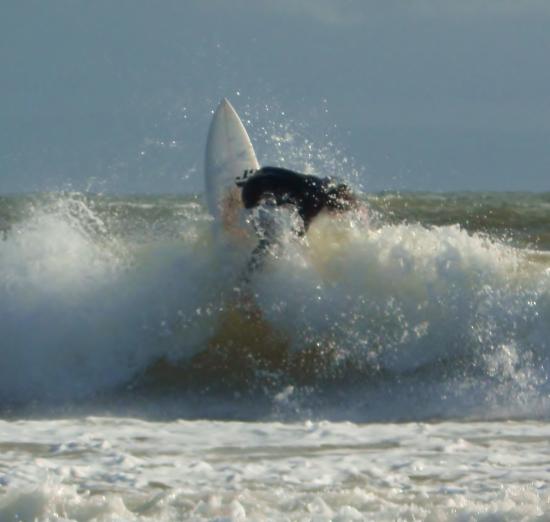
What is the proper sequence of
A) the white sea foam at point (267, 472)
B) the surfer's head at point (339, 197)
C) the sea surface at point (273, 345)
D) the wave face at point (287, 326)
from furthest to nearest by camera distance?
the surfer's head at point (339, 197) → the wave face at point (287, 326) → the sea surface at point (273, 345) → the white sea foam at point (267, 472)

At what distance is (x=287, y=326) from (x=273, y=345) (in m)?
0.19

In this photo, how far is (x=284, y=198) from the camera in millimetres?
10734

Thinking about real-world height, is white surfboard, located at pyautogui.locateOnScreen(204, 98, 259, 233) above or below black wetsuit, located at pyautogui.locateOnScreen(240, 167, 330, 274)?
above

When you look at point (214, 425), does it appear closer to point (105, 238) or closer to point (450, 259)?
point (450, 259)

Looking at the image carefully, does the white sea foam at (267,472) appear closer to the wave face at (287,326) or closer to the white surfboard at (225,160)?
the wave face at (287,326)

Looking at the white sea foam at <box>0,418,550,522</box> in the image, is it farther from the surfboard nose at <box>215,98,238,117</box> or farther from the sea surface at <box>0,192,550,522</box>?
the surfboard nose at <box>215,98,238,117</box>

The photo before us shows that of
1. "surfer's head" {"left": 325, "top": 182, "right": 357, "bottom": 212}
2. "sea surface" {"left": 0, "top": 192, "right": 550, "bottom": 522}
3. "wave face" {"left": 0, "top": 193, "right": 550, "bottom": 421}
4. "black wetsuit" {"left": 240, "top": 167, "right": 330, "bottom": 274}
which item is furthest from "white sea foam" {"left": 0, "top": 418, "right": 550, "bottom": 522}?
"surfer's head" {"left": 325, "top": 182, "right": 357, "bottom": 212}

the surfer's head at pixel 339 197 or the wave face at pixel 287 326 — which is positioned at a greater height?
the surfer's head at pixel 339 197

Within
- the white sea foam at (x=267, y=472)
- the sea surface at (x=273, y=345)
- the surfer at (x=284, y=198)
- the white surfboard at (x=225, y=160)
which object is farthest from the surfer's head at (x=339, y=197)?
the white sea foam at (x=267, y=472)

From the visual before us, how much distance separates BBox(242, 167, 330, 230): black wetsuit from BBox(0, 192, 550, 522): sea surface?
0.15 metres

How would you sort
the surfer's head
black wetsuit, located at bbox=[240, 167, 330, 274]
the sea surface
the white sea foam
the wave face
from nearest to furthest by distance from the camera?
the white sea foam
the sea surface
the wave face
black wetsuit, located at bbox=[240, 167, 330, 274]
the surfer's head

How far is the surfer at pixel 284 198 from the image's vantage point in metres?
10.7

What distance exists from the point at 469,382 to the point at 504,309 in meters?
1.08

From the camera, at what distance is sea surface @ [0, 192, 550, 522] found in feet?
21.0
